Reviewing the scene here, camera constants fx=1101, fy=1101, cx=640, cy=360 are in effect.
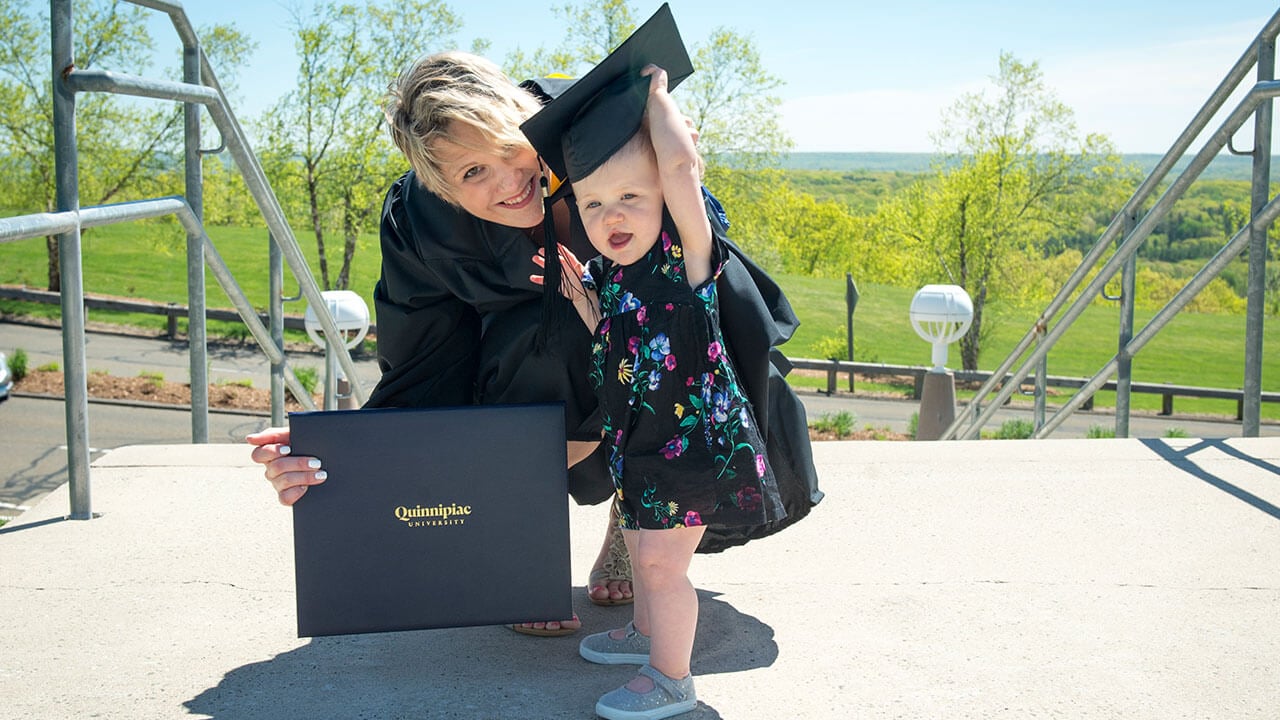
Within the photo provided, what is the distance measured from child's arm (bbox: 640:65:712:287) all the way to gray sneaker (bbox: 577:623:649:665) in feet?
2.71

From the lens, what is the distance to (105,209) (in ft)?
9.06

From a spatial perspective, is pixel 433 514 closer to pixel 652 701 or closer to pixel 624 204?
pixel 652 701

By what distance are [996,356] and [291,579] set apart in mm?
37140

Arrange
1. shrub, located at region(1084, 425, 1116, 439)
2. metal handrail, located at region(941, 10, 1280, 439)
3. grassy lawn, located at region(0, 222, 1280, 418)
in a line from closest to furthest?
metal handrail, located at region(941, 10, 1280, 439) < shrub, located at region(1084, 425, 1116, 439) < grassy lawn, located at region(0, 222, 1280, 418)

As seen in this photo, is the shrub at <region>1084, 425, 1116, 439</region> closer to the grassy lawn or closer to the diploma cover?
the diploma cover

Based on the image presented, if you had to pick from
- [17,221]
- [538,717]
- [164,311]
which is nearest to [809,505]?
[538,717]

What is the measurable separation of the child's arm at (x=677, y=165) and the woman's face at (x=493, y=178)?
0.38m

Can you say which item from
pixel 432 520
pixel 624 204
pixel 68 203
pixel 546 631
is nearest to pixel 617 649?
pixel 546 631

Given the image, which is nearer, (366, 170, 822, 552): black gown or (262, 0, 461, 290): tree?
(366, 170, 822, 552): black gown

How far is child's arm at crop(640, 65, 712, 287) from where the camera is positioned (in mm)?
1949

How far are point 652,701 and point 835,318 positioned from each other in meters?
39.1

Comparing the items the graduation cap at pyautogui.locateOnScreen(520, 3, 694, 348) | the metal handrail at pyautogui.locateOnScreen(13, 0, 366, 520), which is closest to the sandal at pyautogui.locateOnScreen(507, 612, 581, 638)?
the graduation cap at pyautogui.locateOnScreen(520, 3, 694, 348)

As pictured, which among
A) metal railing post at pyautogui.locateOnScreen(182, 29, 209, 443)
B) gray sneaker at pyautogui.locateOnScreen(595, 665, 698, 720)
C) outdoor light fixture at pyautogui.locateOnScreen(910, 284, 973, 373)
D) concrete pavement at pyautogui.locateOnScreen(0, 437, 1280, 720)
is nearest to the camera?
gray sneaker at pyautogui.locateOnScreen(595, 665, 698, 720)

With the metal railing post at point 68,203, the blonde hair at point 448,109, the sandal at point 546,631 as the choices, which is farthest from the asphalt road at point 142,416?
the blonde hair at point 448,109
